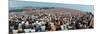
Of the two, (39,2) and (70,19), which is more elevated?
(39,2)

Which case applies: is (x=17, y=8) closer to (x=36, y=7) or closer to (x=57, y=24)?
(x=36, y=7)

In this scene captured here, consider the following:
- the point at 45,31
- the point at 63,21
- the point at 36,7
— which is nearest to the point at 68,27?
the point at 63,21

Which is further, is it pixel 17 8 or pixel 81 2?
pixel 81 2
